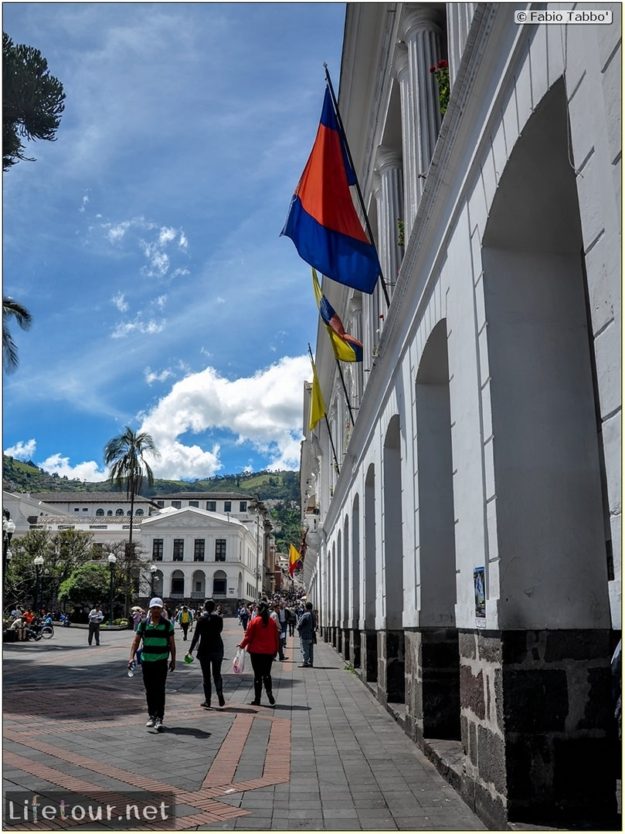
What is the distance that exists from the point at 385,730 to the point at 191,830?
15.9ft

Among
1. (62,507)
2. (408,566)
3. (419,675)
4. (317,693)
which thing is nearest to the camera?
(419,675)

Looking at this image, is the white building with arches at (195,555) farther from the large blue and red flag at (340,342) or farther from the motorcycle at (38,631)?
the large blue and red flag at (340,342)

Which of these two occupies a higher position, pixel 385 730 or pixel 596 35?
pixel 596 35

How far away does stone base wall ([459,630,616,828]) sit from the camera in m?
4.91

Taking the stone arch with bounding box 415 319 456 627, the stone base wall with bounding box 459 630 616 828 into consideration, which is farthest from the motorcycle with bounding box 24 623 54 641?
the stone base wall with bounding box 459 630 616 828

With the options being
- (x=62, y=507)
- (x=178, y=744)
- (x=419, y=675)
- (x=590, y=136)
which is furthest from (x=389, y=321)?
(x=62, y=507)

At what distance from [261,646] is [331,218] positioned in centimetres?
662

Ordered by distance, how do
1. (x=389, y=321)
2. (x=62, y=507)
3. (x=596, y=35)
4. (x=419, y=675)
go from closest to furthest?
(x=596, y=35) → (x=419, y=675) → (x=389, y=321) → (x=62, y=507)

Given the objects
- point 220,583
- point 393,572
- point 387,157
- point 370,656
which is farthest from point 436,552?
point 220,583

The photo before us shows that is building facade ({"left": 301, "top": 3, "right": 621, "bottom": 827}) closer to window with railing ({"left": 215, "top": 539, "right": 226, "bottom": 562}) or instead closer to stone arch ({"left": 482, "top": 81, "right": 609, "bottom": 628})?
stone arch ({"left": 482, "top": 81, "right": 609, "bottom": 628})

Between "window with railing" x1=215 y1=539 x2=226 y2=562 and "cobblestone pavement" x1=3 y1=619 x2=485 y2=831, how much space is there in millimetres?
75253

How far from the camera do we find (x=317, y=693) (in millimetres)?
13500

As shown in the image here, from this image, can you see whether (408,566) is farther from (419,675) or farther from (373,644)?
(373,644)

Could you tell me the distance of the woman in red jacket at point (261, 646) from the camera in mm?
11789
